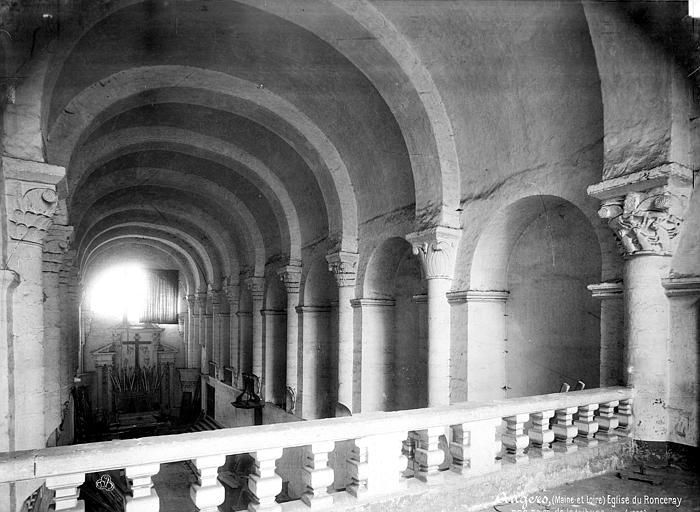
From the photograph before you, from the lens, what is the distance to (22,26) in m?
4.06

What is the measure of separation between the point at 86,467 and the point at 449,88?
6.49m

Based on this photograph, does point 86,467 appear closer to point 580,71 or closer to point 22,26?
point 22,26

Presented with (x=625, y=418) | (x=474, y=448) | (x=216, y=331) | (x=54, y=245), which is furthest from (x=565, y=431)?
(x=216, y=331)

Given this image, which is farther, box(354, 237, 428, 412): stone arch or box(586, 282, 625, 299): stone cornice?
box(354, 237, 428, 412): stone arch

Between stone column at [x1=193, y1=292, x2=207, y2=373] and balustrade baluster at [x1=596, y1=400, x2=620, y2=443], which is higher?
balustrade baluster at [x1=596, y1=400, x2=620, y2=443]

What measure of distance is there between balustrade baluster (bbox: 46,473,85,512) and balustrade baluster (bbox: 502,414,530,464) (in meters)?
3.05

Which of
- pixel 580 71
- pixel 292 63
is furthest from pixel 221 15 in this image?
pixel 580 71

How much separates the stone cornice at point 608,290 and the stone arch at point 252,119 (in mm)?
5458

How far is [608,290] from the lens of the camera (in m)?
5.38

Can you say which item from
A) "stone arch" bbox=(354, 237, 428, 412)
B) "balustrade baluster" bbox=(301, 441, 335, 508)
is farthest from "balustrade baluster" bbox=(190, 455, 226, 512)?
"stone arch" bbox=(354, 237, 428, 412)

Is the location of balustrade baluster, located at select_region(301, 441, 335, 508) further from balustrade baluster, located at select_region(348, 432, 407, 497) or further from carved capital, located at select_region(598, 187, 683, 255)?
carved capital, located at select_region(598, 187, 683, 255)

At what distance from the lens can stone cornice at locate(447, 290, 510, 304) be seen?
741 centimetres

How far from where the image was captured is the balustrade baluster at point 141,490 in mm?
2723

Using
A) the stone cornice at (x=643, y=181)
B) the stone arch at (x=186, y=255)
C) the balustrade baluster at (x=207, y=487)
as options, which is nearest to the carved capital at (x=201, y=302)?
the stone arch at (x=186, y=255)
